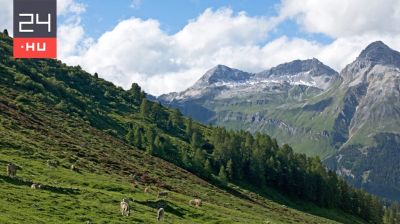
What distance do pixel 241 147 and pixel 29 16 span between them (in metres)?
116

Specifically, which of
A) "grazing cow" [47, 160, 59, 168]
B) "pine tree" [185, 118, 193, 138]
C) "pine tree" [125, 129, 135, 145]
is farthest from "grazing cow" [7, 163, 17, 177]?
"pine tree" [185, 118, 193, 138]

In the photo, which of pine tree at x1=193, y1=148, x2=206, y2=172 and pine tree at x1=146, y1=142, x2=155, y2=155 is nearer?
pine tree at x1=146, y1=142, x2=155, y2=155

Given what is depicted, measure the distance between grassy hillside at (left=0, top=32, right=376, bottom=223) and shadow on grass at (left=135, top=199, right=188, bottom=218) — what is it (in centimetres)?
13

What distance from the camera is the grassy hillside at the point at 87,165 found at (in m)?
47.7

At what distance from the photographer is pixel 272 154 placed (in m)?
182

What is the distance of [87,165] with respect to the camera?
256 ft

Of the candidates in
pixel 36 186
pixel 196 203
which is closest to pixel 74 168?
pixel 196 203

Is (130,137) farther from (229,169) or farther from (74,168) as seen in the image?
(74,168)

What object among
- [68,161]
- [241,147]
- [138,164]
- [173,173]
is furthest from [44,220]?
[241,147]

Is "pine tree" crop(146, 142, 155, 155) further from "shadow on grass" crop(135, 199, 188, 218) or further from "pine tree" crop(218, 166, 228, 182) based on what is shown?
"shadow on grass" crop(135, 199, 188, 218)

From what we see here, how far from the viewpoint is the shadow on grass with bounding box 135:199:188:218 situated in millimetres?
60431

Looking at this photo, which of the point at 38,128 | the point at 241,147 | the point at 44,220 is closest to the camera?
the point at 44,220

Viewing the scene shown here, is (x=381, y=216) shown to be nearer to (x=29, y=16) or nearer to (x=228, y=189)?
(x=228, y=189)

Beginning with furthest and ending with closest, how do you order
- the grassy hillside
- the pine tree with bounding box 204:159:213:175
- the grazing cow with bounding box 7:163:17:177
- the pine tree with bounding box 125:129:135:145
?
the pine tree with bounding box 204:159:213:175 < the pine tree with bounding box 125:129:135:145 < the grazing cow with bounding box 7:163:17:177 < the grassy hillside
